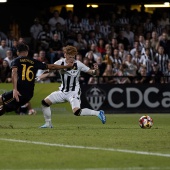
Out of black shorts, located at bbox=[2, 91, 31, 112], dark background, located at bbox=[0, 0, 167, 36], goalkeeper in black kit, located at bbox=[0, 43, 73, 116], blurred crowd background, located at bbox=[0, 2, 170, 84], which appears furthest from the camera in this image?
dark background, located at bbox=[0, 0, 167, 36]

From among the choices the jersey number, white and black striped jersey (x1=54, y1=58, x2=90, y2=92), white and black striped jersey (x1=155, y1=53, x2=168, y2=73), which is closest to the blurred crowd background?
white and black striped jersey (x1=155, y1=53, x2=168, y2=73)

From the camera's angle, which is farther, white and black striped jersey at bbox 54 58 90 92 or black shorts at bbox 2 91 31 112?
white and black striped jersey at bbox 54 58 90 92

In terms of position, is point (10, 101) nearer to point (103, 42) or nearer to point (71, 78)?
point (71, 78)

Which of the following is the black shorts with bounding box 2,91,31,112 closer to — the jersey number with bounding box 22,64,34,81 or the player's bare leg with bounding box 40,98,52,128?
the jersey number with bounding box 22,64,34,81

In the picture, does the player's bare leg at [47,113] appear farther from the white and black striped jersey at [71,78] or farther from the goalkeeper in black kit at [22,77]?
the goalkeeper in black kit at [22,77]

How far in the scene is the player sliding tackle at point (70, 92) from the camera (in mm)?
17156

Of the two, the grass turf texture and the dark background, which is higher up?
the dark background

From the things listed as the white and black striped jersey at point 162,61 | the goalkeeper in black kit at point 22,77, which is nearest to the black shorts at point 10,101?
the goalkeeper in black kit at point 22,77

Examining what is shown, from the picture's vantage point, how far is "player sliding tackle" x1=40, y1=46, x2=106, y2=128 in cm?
1716

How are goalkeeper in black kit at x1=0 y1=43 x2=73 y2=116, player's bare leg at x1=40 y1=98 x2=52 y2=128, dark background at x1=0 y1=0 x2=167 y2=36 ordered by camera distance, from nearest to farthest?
goalkeeper in black kit at x1=0 y1=43 x2=73 y2=116 → player's bare leg at x1=40 y1=98 x2=52 y2=128 → dark background at x1=0 y1=0 x2=167 y2=36

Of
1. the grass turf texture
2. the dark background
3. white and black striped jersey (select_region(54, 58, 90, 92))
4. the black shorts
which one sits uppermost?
the dark background

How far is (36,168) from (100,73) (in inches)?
682

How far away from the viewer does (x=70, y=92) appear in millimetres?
17422

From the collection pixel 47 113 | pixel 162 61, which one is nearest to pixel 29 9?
pixel 162 61
